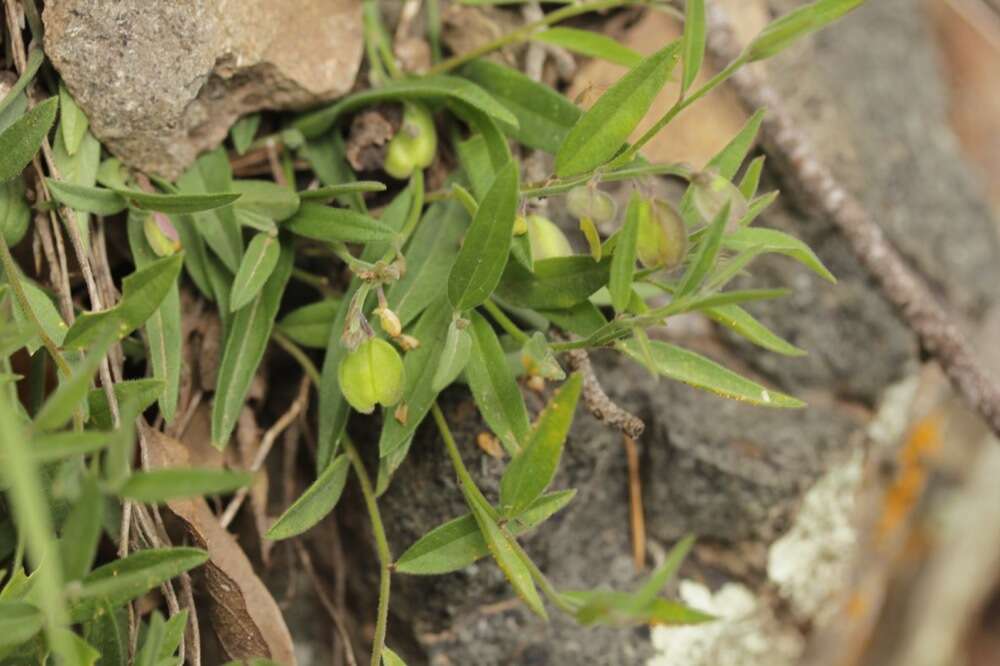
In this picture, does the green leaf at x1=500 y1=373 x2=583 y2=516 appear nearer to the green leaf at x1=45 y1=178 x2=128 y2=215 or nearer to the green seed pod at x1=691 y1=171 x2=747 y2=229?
the green seed pod at x1=691 y1=171 x2=747 y2=229

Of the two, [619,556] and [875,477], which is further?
[875,477]

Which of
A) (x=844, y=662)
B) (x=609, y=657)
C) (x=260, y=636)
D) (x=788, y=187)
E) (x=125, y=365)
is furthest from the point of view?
(x=844, y=662)

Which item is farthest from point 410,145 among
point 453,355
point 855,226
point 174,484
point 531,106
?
point 855,226

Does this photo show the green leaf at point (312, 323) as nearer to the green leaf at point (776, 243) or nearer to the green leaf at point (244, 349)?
the green leaf at point (244, 349)

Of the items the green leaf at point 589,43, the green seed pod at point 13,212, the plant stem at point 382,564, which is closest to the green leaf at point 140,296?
the green seed pod at point 13,212

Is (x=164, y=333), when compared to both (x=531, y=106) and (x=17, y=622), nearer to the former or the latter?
(x=17, y=622)

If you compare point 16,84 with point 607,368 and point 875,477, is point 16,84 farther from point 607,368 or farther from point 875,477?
point 875,477

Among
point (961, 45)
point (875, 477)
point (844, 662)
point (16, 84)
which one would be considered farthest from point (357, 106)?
point (961, 45)
